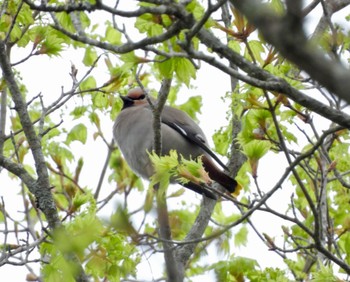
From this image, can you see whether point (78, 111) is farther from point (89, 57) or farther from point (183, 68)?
point (183, 68)

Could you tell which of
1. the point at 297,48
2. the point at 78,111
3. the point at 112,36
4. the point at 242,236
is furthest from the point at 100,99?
the point at 297,48

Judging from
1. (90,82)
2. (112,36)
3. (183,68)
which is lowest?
(183,68)

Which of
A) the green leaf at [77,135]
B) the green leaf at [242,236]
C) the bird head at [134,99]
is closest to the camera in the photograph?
the green leaf at [77,135]

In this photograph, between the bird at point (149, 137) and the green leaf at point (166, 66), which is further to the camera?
the bird at point (149, 137)

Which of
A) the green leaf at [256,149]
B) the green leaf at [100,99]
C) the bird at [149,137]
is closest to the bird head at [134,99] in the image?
the bird at [149,137]

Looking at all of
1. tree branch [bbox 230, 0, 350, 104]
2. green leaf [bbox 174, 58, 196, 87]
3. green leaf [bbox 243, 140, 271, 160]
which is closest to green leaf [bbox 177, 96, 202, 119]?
green leaf [bbox 243, 140, 271, 160]

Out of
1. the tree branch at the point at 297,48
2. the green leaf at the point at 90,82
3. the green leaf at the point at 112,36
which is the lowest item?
the tree branch at the point at 297,48

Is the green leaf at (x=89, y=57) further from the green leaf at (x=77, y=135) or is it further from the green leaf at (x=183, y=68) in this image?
the green leaf at (x=183, y=68)

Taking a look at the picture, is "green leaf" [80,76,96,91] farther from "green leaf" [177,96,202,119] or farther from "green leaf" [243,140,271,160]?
"green leaf" [243,140,271,160]

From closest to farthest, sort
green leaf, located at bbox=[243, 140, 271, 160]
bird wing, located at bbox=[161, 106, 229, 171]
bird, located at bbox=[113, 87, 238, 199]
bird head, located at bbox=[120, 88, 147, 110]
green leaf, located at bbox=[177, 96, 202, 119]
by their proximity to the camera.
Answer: green leaf, located at bbox=[243, 140, 271, 160] < bird, located at bbox=[113, 87, 238, 199] < bird wing, located at bbox=[161, 106, 229, 171] < bird head, located at bbox=[120, 88, 147, 110] < green leaf, located at bbox=[177, 96, 202, 119]

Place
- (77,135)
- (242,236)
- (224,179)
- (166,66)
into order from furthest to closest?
(242,236) → (77,135) → (224,179) → (166,66)

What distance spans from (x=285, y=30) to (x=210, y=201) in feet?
16.1

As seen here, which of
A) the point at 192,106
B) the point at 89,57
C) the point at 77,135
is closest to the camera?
the point at 89,57

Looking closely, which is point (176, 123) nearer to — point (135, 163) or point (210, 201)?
point (135, 163)
